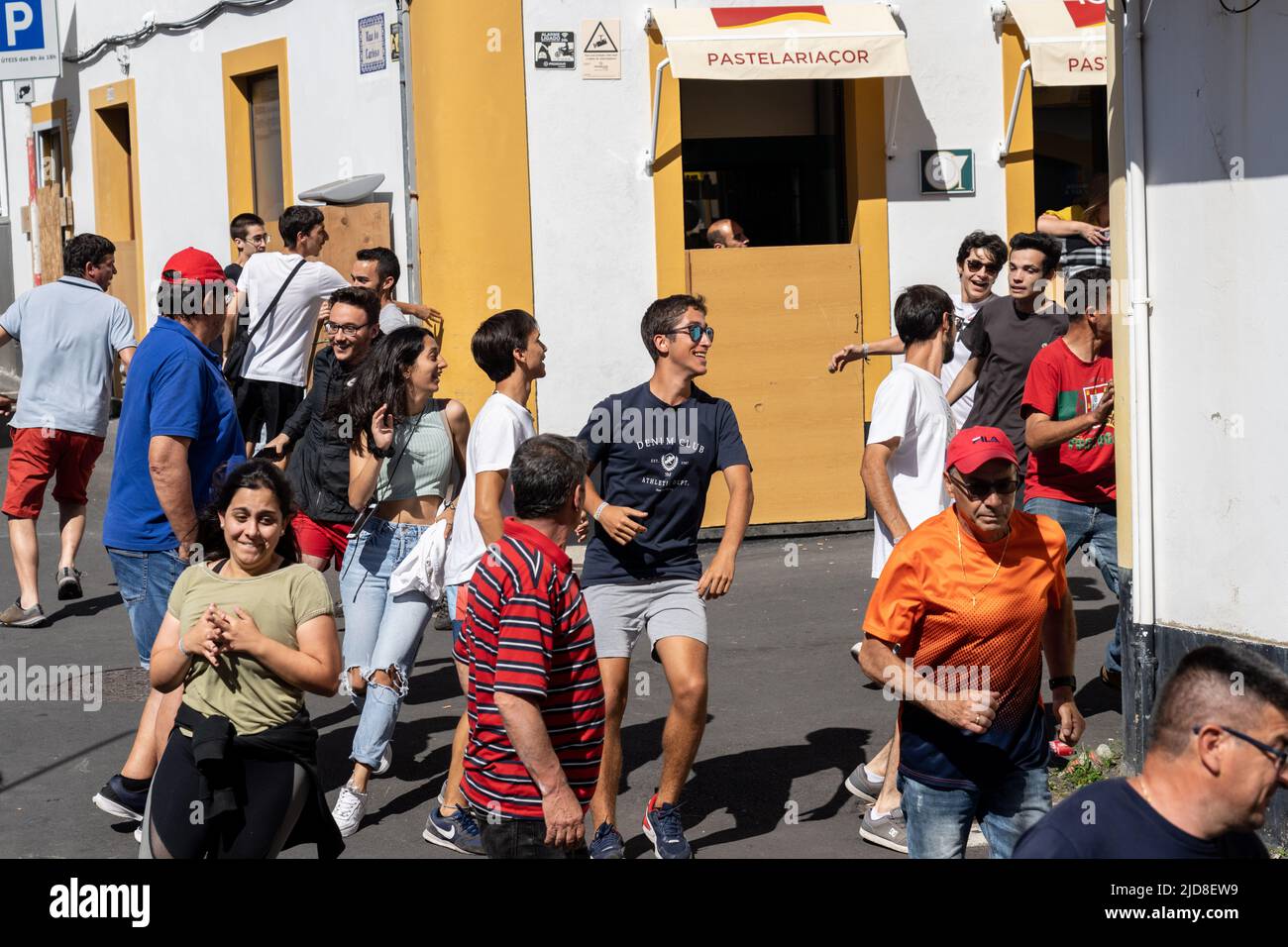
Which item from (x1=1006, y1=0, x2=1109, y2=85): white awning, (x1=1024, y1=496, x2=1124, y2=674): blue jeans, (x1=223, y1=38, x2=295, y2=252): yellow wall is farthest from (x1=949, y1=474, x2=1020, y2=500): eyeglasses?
(x1=223, y1=38, x2=295, y2=252): yellow wall

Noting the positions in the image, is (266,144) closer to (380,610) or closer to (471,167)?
(471,167)

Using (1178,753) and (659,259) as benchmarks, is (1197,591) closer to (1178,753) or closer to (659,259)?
(1178,753)

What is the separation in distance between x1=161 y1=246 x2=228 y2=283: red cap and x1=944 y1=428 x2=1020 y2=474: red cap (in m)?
2.86

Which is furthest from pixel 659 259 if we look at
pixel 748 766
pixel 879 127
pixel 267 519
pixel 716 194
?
pixel 267 519

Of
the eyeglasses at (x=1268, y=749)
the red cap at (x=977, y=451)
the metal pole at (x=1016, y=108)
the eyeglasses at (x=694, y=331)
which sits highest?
the metal pole at (x=1016, y=108)

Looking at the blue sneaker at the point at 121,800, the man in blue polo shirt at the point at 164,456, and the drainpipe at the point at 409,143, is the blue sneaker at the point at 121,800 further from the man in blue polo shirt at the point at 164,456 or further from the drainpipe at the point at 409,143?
the drainpipe at the point at 409,143

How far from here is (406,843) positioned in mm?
5980

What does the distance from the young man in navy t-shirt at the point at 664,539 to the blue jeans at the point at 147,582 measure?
4.85ft

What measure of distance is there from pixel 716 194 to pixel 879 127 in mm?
1222

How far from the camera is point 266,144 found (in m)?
13.6

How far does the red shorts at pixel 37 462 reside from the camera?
940 centimetres

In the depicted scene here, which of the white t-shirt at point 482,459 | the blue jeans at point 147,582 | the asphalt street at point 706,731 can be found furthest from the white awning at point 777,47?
the blue jeans at point 147,582

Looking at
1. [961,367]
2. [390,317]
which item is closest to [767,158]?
[390,317]

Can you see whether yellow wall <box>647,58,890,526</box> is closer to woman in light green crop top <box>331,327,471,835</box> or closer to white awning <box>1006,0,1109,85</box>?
white awning <box>1006,0,1109,85</box>
